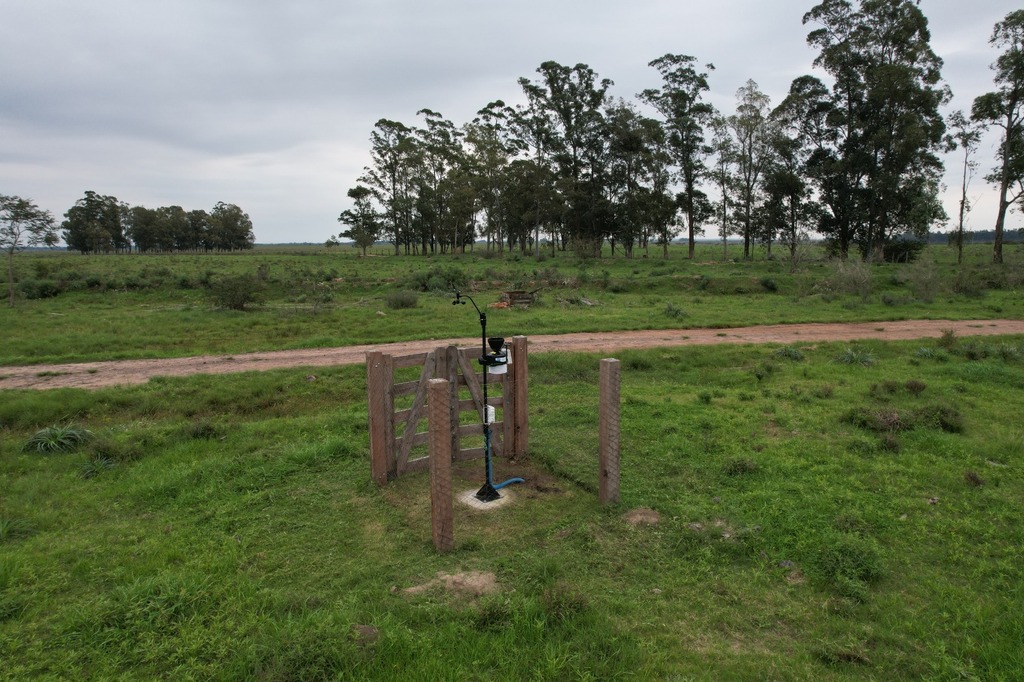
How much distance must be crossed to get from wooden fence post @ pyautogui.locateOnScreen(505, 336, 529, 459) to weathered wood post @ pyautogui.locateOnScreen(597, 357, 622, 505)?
1.41m

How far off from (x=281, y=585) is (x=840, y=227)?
47.7 m

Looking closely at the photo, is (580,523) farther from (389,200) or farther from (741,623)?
(389,200)

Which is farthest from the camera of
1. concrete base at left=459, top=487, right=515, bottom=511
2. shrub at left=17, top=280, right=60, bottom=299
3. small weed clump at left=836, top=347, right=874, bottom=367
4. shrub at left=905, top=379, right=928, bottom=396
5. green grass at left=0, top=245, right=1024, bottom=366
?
shrub at left=17, top=280, right=60, bottom=299

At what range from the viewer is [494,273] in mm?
33469

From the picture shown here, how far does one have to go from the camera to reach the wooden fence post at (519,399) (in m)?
7.30

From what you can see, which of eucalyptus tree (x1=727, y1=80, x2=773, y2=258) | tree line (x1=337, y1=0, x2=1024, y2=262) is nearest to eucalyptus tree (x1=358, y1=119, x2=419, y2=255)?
tree line (x1=337, y1=0, x2=1024, y2=262)

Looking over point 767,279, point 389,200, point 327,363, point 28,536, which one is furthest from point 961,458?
point 389,200

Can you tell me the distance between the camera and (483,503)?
6281 mm

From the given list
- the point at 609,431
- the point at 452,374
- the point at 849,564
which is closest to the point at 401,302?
the point at 452,374

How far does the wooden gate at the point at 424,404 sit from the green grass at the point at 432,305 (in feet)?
31.6

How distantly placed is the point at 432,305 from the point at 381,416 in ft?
57.9

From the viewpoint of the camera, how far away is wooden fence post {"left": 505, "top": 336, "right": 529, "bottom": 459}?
24.0ft

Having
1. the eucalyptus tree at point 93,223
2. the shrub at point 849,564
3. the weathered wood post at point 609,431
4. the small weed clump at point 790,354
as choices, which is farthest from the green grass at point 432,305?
the eucalyptus tree at point 93,223

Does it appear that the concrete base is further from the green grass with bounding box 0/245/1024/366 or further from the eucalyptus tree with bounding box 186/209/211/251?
the eucalyptus tree with bounding box 186/209/211/251
